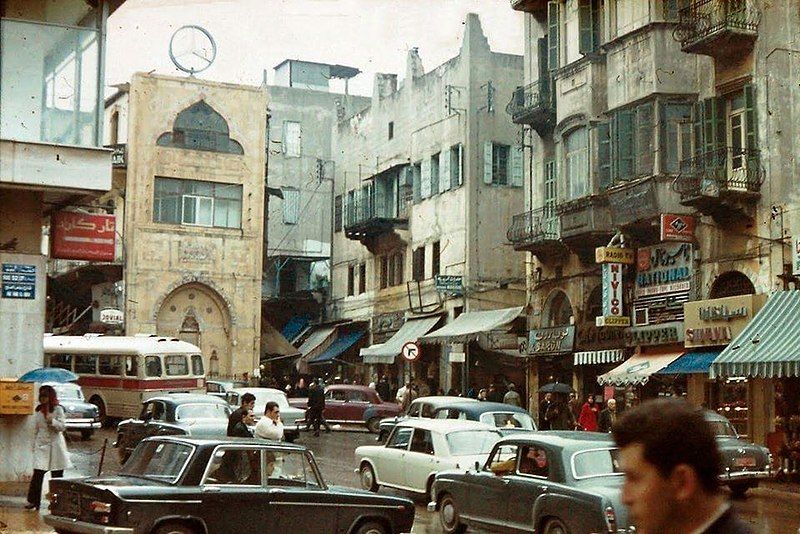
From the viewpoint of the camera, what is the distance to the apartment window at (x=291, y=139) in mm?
64000

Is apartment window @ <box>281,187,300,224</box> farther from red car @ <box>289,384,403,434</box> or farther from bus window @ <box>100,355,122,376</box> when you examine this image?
bus window @ <box>100,355,122,376</box>

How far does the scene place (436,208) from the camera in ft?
156

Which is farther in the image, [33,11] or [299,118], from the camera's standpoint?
[299,118]

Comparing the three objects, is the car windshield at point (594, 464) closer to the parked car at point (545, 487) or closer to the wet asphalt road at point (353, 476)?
the parked car at point (545, 487)

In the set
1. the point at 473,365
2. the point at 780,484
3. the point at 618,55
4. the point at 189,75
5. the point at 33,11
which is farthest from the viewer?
the point at 189,75

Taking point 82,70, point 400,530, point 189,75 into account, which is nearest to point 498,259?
point 189,75

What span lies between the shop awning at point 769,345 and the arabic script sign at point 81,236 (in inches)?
529

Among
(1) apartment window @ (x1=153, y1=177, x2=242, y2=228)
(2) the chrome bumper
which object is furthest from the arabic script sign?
(1) apartment window @ (x1=153, y1=177, x2=242, y2=228)

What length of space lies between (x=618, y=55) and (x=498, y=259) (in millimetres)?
13663

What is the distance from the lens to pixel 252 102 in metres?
55.9

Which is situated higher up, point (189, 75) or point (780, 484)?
point (189, 75)

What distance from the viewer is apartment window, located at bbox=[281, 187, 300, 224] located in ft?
208

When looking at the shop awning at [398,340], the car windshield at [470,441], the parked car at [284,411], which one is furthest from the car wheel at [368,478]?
the shop awning at [398,340]

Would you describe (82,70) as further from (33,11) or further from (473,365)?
(473,365)
